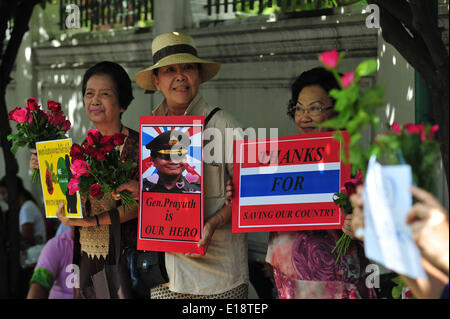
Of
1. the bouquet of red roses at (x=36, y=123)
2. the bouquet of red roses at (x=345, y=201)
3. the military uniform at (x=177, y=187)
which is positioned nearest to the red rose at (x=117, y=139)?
the military uniform at (x=177, y=187)

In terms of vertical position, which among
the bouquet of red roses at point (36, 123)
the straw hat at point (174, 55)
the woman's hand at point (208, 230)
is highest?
the straw hat at point (174, 55)

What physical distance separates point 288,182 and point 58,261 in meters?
2.51

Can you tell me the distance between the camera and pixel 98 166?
3.97 meters

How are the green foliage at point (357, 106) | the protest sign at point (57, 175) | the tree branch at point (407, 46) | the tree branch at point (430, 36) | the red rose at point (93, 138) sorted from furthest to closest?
the protest sign at point (57, 175) < the red rose at point (93, 138) < the tree branch at point (407, 46) < the tree branch at point (430, 36) < the green foliage at point (357, 106)

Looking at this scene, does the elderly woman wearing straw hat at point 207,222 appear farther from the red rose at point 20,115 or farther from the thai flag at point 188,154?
the red rose at point 20,115

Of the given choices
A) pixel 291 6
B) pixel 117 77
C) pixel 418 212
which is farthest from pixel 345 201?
pixel 291 6

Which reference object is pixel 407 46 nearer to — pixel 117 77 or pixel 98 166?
pixel 98 166

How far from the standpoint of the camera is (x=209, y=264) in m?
4.02

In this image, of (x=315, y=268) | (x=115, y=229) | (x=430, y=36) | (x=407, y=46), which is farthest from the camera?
(x=115, y=229)

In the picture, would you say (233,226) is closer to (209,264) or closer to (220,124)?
(209,264)

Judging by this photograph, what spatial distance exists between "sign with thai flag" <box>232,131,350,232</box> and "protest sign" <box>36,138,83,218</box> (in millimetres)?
1053

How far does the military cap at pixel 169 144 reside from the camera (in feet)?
12.8

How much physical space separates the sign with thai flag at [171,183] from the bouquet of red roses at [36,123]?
757 mm
